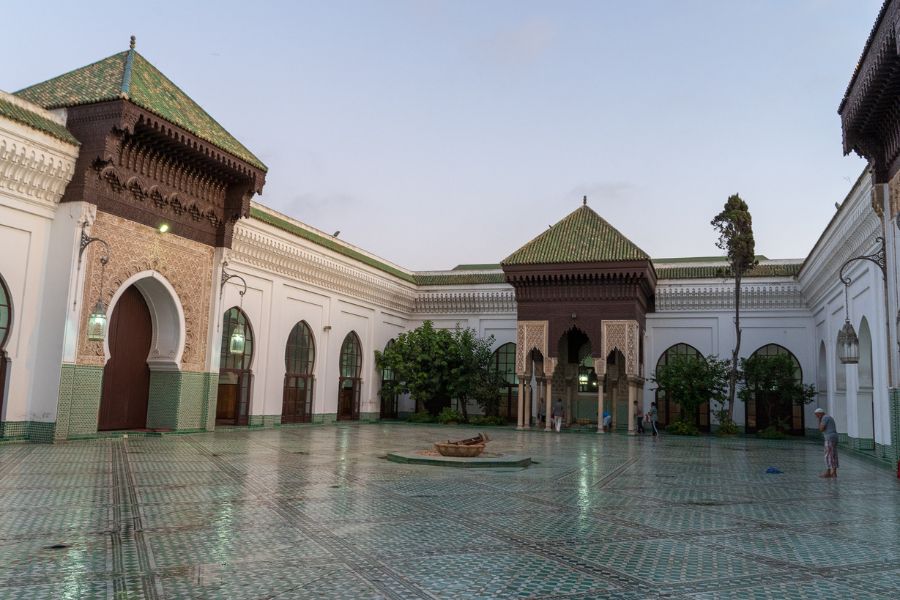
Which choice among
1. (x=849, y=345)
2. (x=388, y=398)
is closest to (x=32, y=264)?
(x=849, y=345)

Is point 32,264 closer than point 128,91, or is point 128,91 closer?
point 32,264

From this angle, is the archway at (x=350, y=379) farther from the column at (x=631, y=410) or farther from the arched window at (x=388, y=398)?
the column at (x=631, y=410)

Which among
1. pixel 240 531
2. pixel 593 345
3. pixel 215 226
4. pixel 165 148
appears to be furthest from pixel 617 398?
pixel 240 531

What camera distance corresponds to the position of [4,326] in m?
9.27

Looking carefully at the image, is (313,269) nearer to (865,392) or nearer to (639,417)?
(639,417)

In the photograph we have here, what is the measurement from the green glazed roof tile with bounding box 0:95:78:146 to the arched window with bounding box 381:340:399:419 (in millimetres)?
11036

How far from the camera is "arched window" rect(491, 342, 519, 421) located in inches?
798

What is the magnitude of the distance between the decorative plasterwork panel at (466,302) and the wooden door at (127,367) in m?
10.5

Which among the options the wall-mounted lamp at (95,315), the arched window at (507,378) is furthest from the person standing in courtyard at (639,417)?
the wall-mounted lamp at (95,315)

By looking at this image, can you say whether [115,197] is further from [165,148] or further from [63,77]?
[63,77]

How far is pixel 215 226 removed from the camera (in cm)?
1260

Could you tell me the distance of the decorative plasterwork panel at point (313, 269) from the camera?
1392 cm

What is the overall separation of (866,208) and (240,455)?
9.44 meters

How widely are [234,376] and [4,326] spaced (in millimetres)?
5130
